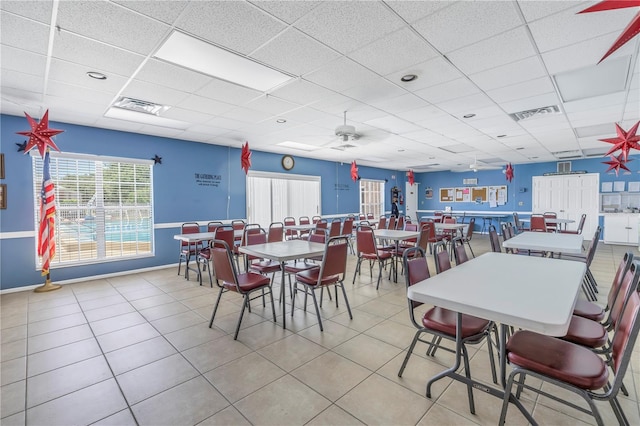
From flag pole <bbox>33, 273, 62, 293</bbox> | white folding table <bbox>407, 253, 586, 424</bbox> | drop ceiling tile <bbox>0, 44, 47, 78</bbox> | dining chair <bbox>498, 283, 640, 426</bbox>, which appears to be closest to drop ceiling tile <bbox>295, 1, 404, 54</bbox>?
white folding table <bbox>407, 253, 586, 424</bbox>

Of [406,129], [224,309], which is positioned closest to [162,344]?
[224,309]

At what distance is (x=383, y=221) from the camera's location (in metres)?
6.79

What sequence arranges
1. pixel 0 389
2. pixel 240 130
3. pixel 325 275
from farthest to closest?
pixel 240 130 → pixel 325 275 → pixel 0 389

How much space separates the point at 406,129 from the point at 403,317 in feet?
11.6

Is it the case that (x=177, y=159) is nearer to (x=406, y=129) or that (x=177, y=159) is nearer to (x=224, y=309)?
(x=224, y=309)

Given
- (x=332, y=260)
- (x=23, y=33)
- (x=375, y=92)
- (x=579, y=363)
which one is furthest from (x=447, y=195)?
(x=23, y=33)

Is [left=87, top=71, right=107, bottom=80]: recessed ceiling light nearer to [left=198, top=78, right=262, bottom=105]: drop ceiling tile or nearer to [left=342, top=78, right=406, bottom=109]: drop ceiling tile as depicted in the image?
[left=198, top=78, right=262, bottom=105]: drop ceiling tile

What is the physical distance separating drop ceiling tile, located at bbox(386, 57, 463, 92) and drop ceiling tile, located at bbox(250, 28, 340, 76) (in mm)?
813

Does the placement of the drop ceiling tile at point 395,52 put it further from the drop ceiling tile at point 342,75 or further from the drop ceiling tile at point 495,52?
the drop ceiling tile at point 495,52

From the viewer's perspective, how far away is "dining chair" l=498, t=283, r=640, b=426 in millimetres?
1250

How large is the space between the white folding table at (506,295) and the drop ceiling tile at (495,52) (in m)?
1.88

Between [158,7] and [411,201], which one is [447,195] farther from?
[158,7]

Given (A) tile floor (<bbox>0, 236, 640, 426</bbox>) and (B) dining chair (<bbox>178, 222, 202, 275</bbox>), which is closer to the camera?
(A) tile floor (<bbox>0, 236, 640, 426</bbox>)

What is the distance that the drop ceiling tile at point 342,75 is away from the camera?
283cm
